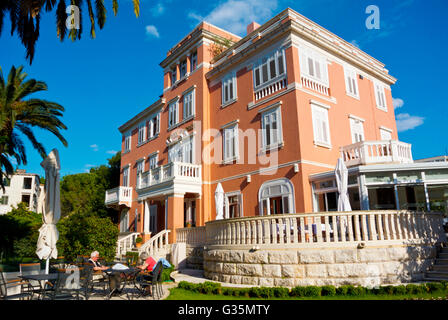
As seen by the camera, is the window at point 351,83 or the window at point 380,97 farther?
the window at point 380,97

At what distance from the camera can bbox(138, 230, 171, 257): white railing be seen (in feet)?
56.3

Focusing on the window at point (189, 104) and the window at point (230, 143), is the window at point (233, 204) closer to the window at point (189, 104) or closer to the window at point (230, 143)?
the window at point (230, 143)

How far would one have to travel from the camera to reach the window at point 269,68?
56.1ft

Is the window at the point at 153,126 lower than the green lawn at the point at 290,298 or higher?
higher

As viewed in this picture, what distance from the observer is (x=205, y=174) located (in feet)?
66.8

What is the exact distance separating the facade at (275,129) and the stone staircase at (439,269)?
10.8 ft

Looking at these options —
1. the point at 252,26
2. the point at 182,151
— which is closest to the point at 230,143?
the point at 182,151

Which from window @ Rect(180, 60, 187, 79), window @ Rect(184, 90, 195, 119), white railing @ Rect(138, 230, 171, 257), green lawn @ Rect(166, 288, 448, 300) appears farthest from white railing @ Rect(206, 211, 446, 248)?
window @ Rect(180, 60, 187, 79)

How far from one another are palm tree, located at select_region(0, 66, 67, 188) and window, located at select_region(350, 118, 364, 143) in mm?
16854

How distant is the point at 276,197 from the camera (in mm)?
16344

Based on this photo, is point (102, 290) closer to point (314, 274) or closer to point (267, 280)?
point (267, 280)

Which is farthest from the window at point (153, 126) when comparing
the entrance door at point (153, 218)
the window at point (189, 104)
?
the entrance door at point (153, 218)

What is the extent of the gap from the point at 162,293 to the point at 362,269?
5951 mm
